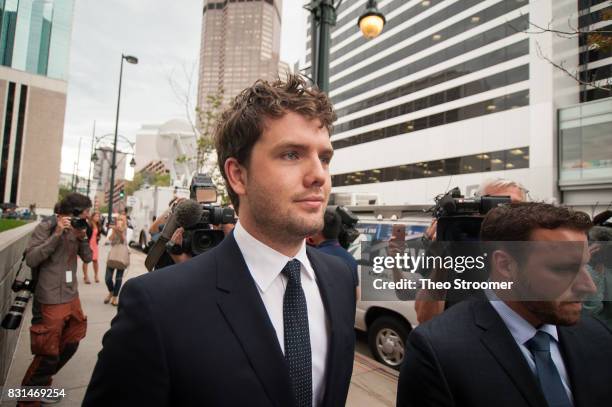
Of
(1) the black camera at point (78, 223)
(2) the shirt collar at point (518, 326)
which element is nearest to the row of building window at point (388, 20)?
(1) the black camera at point (78, 223)

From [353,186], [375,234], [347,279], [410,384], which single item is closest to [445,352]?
[410,384]

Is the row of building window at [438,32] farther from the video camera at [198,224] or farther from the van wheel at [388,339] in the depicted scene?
the video camera at [198,224]

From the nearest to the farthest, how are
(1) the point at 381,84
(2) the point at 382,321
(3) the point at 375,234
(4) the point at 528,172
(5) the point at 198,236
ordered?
(5) the point at 198,236 → (2) the point at 382,321 → (3) the point at 375,234 → (4) the point at 528,172 → (1) the point at 381,84

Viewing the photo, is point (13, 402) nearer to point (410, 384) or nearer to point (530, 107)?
point (410, 384)

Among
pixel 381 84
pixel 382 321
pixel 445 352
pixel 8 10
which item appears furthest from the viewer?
pixel 381 84

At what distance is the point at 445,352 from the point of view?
1448mm

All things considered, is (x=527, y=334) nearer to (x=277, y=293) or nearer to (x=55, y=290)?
(x=277, y=293)

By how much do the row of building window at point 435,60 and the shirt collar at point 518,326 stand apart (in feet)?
86.4

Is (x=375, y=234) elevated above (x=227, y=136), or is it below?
below

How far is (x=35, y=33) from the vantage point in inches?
195

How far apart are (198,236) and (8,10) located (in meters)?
3.80

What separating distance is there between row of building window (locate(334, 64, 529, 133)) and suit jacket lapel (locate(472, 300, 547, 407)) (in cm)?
3124

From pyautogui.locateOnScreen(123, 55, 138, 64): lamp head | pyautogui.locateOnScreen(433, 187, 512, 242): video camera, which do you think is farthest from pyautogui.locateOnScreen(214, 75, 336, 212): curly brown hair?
pyautogui.locateOnScreen(123, 55, 138, 64): lamp head

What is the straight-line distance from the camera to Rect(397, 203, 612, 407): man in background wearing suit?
1.36 metres
